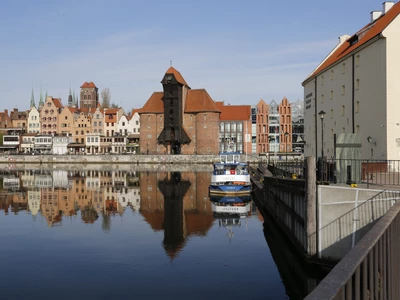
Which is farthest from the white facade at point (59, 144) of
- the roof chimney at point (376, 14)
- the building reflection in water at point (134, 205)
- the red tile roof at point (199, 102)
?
the roof chimney at point (376, 14)

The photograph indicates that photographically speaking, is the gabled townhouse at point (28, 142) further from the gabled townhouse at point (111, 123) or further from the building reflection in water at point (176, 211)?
the building reflection in water at point (176, 211)

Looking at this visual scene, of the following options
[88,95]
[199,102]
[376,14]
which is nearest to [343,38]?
[376,14]

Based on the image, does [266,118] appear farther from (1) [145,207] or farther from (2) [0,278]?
(2) [0,278]

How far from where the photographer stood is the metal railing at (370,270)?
5.36 metres

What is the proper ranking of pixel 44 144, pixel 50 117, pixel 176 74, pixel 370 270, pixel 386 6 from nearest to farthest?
1. pixel 370 270
2. pixel 386 6
3. pixel 176 74
4. pixel 44 144
5. pixel 50 117

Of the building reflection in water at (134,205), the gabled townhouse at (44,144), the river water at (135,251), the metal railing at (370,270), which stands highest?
the gabled townhouse at (44,144)

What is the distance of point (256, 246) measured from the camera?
85.8 feet

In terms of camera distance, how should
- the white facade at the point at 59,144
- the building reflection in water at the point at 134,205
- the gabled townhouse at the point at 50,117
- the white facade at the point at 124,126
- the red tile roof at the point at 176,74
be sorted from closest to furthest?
the building reflection in water at the point at 134,205 → the red tile roof at the point at 176,74 → the white facade at the point at 59,144 → the white facade at the point at 124,126 → the gabled townhouse at the point at 50,117

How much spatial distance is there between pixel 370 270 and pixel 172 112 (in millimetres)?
117929

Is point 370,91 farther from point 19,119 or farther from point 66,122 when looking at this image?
point 19,119

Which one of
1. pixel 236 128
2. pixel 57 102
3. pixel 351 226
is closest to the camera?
pixel 351 226

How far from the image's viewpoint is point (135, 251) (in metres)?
24.3

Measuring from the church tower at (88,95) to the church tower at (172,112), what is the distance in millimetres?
73747

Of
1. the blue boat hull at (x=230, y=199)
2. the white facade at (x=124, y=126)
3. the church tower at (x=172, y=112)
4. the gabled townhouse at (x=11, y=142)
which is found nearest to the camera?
the blue boat hull at (x=230, y=199)
